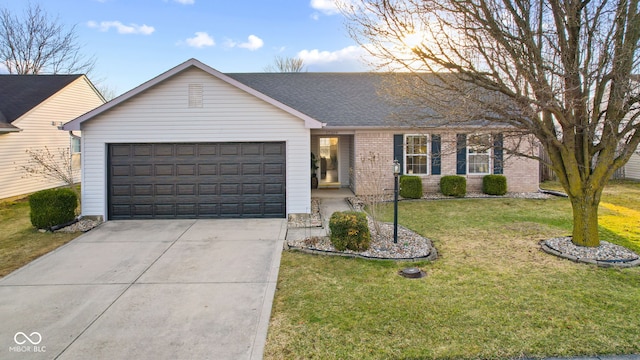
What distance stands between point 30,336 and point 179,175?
6577mm

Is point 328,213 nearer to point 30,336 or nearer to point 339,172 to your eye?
point 339,172

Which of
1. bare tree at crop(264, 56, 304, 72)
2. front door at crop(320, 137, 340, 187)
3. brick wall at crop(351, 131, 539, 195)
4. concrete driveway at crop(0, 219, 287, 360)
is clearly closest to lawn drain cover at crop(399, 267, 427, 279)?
concrete driveway at crop(0, 219, 287, 360)

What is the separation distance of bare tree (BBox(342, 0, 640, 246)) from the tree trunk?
2 cm

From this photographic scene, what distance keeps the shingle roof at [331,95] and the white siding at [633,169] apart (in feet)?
47.6

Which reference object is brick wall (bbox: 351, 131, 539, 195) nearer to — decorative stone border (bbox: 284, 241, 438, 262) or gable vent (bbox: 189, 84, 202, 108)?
gable vent (bbox: 189, 84, 202, 108)

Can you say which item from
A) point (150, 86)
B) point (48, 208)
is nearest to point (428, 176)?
point (150, 86)

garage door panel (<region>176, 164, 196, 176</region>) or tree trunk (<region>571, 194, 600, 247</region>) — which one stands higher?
garage door panel (<region>176, 164, 196, 176</region>)

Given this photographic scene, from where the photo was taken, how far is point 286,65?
3581 cm

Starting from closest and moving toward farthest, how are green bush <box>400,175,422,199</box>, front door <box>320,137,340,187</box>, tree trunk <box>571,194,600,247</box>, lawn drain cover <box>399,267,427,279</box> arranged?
lawn drain cover <box>399,267,427,279</box>, tree trunk <box>571,194,600,247</box>, green bush <box>400,175,422,199</box>, front door <box>320,137,340,187</box>

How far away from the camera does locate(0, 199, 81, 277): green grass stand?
24.1 ft

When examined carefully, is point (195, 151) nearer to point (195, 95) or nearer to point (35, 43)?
point (195, 95)

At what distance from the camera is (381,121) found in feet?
47.0

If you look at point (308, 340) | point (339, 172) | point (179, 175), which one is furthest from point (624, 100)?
point (339, 172)

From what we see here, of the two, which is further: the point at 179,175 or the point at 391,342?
the point at 179,175
